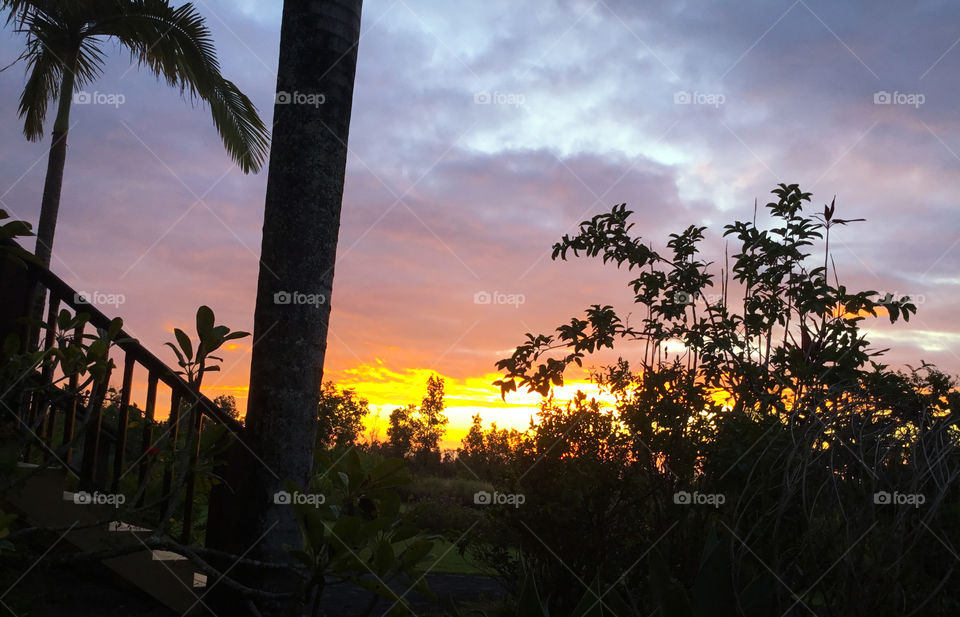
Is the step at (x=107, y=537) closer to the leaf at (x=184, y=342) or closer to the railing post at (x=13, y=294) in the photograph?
the railing post at (x=13, y=294)

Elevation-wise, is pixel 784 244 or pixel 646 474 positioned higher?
pixel 784 244

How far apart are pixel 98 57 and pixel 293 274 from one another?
10066 mm

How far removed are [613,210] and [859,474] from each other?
4267mm

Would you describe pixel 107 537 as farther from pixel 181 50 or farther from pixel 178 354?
Result: pixel 181 50

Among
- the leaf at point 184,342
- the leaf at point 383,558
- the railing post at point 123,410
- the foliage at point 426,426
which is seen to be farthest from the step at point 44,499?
the foliage at point 426,426

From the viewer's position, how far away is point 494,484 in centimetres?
668

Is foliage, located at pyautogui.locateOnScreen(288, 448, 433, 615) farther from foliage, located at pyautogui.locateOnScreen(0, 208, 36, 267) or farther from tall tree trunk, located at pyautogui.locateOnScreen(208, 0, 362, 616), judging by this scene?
foliage, located at pyautogui.locateOnScreen(0, 208, 36, 267)

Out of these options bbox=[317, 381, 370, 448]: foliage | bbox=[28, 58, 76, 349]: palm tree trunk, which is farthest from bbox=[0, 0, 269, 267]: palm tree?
bbox=[317, 381, 370, 448]: foliage

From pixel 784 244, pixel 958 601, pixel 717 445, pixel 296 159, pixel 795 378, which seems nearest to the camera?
pixel 958 601

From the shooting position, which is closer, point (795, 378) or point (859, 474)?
point (859, 474)

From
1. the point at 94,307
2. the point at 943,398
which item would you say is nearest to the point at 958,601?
the point at 943,398

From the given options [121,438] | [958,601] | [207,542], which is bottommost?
[207,542]

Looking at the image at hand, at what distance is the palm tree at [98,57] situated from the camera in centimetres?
1110

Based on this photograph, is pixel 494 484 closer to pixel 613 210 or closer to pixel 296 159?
pixel 613 210
